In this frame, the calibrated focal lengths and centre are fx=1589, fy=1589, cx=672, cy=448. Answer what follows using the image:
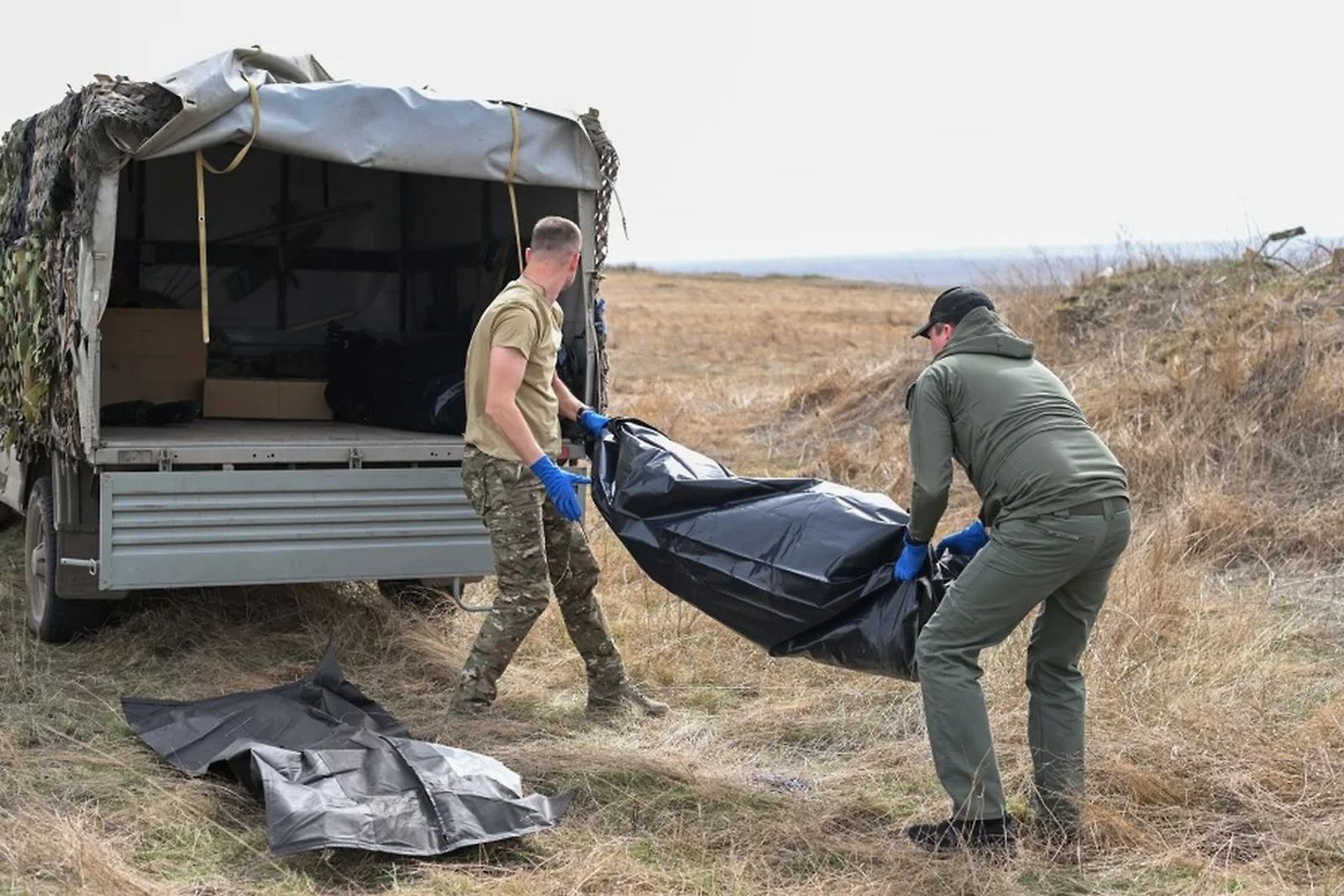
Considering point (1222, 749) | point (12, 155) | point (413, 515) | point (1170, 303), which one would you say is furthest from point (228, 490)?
point (1170, 303)

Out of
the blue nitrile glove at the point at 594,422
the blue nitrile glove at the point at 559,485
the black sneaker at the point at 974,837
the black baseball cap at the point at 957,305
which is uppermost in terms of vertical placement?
the black baseball cap at the point at 957,305

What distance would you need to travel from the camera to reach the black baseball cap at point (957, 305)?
435 cm

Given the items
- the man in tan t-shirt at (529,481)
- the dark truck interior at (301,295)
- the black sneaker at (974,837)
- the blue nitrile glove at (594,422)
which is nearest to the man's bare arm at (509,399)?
the man in tan t-shirt at (529,481)

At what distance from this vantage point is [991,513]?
427cm

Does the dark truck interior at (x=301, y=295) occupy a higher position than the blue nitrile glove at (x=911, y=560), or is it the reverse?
the dark truck interior at (x=301, y=295)

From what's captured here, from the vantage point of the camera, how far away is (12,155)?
688 cm

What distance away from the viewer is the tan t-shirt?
5.16m

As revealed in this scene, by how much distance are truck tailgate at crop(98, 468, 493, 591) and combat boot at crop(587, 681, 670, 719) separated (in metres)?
0.68

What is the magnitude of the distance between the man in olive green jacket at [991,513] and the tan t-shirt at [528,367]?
4.82ft

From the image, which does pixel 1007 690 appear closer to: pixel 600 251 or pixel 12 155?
pixel 600 251

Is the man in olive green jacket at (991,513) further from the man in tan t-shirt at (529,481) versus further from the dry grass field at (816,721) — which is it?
the man in tan t-shirt at (529,481)

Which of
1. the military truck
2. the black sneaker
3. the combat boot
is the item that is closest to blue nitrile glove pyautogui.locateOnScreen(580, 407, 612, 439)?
the military truck

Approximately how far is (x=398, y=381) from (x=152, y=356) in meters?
1.29

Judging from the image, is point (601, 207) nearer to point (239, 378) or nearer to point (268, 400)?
point (268, 400)
